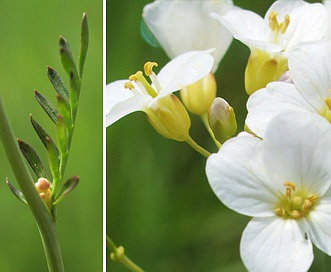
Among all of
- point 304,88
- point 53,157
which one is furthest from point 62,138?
point 304,88

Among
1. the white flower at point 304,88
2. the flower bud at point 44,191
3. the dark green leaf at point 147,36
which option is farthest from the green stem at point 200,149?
the dark green leaf at point 147,36

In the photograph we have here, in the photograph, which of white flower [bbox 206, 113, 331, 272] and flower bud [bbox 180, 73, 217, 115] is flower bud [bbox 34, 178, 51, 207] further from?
flower bud [bbox 180, 73, 217, 115]

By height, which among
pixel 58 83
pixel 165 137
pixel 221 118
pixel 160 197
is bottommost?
pixel 160 197

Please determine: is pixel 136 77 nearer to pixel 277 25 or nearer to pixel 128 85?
pixel 128 85

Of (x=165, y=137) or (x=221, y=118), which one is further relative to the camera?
(x=165, y=137)

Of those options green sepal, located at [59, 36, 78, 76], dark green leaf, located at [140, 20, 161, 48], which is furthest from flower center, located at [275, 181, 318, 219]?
dark green leaf, located at [140, 20, 161, 48]

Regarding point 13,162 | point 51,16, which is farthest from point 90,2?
point 13,162
